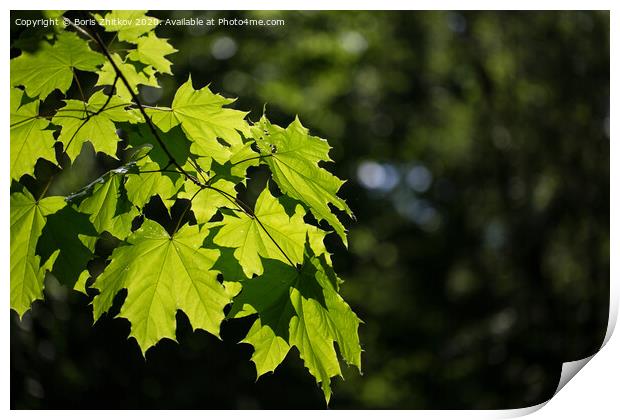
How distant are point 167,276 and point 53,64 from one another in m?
0.23

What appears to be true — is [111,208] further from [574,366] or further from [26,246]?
[574,366]

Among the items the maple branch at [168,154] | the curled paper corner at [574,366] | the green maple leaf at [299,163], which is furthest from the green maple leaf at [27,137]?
the curled paper corner at [574,366]

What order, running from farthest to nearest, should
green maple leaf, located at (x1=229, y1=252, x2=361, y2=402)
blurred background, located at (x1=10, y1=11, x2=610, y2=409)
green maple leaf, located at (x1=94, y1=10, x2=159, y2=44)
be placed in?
1. blurred background, located at (x1=10, y1=11, x2=610, y2=409)
2. green maple leaf, located at (x1=94, y1=10, x2=159, y2=44)
3. green maple leaf, located at (x1=229, y1=252, x2=361, y2=402)

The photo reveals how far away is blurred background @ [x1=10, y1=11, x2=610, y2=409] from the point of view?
305cm

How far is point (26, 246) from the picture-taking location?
634mm

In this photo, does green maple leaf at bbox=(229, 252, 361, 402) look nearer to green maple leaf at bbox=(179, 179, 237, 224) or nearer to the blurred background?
green maple leaf at bbox=(179, 179, 237, 224)

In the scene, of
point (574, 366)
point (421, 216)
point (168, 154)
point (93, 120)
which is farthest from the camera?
point (421, 216)

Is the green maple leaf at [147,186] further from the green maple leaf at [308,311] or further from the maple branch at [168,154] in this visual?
the green maple leaf at [308,311]

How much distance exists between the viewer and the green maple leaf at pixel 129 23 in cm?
68

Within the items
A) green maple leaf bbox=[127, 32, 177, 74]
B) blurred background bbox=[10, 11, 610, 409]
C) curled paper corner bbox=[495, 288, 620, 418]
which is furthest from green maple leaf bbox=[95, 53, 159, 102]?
blurred background bbox=[10, 11, 610, 409]

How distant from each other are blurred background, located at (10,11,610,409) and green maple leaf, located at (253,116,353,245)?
7.60 feet

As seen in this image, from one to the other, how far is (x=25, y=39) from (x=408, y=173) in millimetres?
3629

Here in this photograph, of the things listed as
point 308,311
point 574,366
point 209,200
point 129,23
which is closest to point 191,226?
point 209,200
